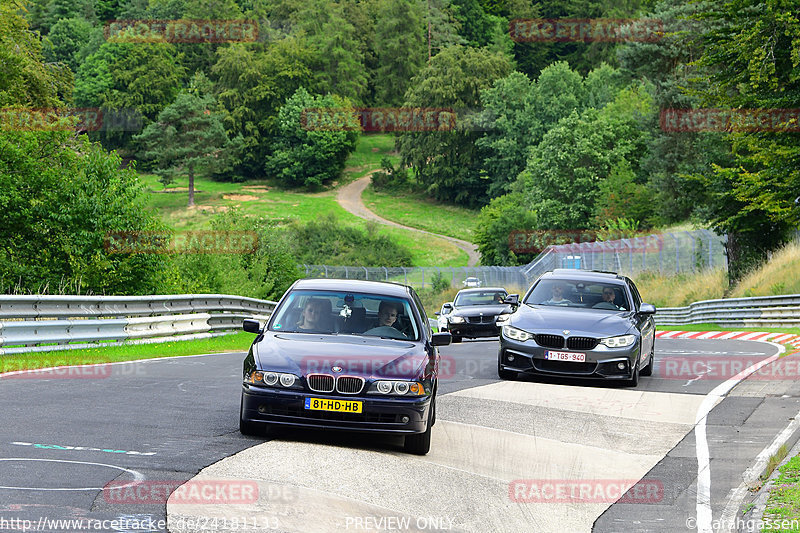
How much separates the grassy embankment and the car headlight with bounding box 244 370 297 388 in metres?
85.0

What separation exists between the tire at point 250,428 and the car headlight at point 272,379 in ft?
0.96

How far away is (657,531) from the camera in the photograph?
23.7 ft

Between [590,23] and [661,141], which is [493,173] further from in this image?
[661,141]

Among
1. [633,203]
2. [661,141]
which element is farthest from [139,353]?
[633,203]

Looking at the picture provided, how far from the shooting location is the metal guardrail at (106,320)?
53.8 feet

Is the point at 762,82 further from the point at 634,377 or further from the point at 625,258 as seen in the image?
the point at 625,258

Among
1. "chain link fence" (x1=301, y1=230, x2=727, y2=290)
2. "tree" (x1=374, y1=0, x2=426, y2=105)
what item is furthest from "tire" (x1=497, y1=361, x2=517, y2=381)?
"tree" (x1=374, y1=0, x2=426, y2=105)

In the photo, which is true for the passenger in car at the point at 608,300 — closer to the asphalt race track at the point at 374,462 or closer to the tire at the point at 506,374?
the tire at the point at 506,374

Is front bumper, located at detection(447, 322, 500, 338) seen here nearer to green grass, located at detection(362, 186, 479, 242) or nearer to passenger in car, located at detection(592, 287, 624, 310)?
passenger in car, located at detection(592, 287, 624, 310)

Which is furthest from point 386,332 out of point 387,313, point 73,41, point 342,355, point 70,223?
point 73,41

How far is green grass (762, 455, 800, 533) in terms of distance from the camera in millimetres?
6972

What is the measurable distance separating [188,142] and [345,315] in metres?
119

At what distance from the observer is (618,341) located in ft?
49.8
